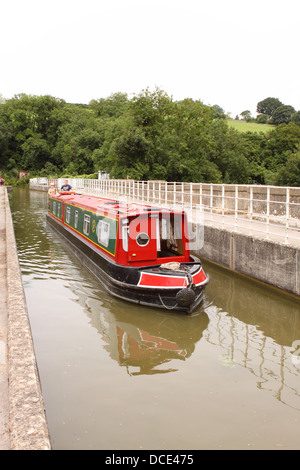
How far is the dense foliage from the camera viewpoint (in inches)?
1268

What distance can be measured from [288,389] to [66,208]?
1278 cm

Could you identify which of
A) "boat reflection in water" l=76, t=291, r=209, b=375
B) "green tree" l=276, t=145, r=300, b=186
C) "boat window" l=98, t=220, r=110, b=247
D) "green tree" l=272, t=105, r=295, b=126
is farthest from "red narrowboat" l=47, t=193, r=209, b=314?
"green tree" l=272, t=105, r=295, b=126

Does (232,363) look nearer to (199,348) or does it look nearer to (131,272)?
(199,348)

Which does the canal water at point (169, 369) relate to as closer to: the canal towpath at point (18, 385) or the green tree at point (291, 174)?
the canal towpath at point (18, 385)

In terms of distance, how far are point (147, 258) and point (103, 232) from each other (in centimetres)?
211

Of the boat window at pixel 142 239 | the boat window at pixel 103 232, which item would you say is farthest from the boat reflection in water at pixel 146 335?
the boat window at pixel 103 232

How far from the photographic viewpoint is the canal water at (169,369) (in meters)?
4.42

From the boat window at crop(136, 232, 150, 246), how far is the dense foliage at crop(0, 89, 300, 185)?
2277 centimetres

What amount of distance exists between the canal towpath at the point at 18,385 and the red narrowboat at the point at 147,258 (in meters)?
2.41

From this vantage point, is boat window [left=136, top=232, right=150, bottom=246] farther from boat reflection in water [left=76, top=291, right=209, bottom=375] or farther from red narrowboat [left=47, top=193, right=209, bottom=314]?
boat reflection in water [left=76, top=291, right=209, bottom=375]

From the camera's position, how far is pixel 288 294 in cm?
891

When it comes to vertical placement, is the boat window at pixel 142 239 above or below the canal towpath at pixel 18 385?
above
